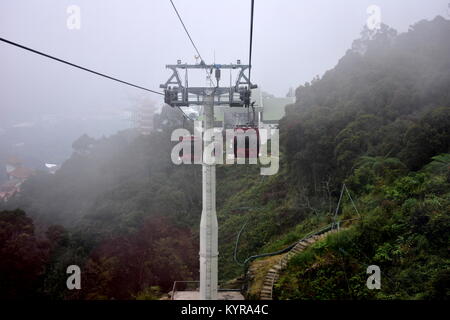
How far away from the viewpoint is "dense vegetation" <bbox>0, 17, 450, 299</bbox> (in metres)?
7.35

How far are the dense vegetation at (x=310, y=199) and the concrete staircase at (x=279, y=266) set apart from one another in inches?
13.7

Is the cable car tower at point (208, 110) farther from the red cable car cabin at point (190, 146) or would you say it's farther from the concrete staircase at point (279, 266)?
the red cable car cabin at point (190, 146)

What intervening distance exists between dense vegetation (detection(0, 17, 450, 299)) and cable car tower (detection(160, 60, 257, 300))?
206 centimetres

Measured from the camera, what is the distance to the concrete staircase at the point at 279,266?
8.07 metres

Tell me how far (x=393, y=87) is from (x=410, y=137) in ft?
15.6

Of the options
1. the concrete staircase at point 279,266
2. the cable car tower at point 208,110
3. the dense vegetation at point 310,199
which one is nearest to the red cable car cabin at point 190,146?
the dense vegetation at point 310,199

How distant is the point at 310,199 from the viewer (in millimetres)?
13719

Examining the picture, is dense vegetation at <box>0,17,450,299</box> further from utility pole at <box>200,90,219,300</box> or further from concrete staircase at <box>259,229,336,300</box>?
utility pole at <box>200,90,219,300</box>

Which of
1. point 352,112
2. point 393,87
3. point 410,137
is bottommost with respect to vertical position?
point 410,137

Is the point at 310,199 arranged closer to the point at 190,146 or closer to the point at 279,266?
the point at 279,266

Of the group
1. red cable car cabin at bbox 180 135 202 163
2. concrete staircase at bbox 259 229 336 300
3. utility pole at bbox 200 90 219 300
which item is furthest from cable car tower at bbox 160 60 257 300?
red cable car cabin at bbox 180 135 202 163
